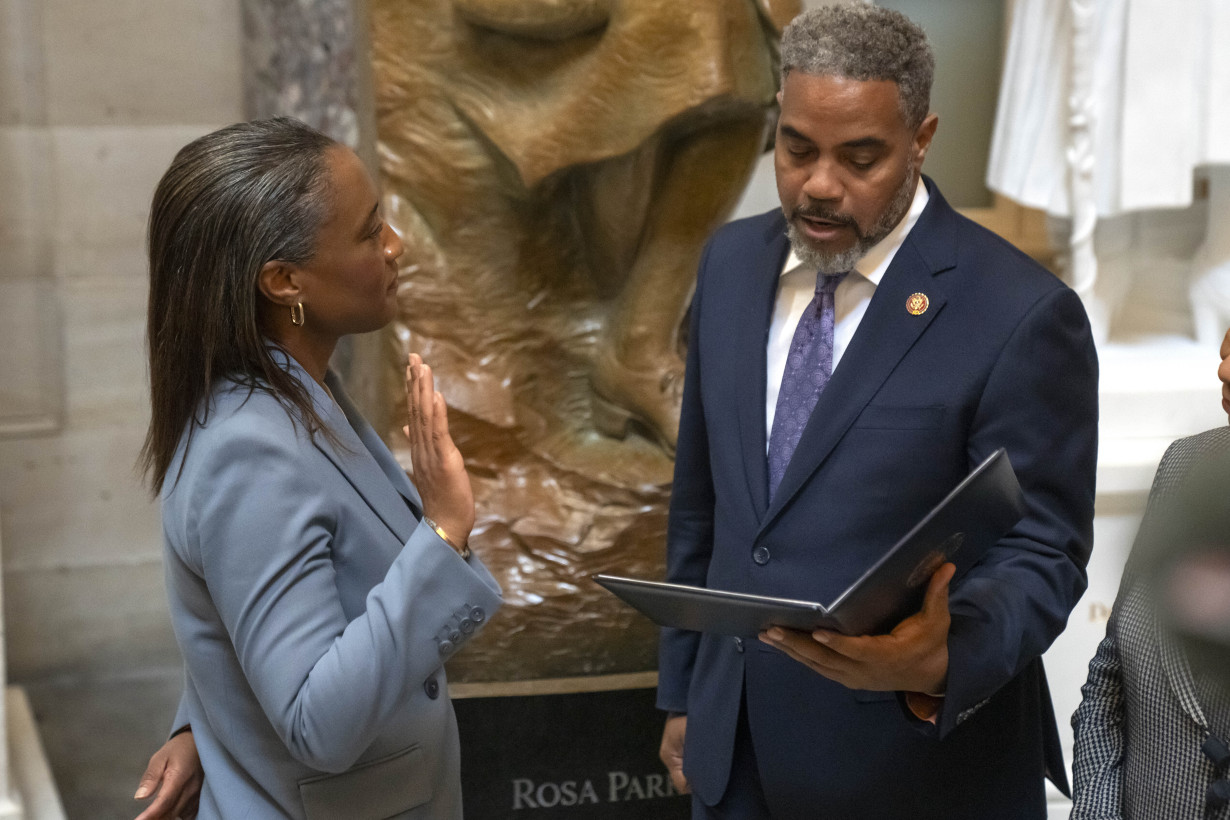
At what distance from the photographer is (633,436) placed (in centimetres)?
326

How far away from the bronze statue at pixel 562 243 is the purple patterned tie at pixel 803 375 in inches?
50.5

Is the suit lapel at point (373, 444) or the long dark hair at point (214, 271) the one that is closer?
the long dark hair at point (214, 271)

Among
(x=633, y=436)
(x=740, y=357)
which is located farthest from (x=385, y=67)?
(x=740, y=357)

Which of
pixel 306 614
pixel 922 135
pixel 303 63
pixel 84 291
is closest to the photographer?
pixel 306 614

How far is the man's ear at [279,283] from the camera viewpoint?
136 cm

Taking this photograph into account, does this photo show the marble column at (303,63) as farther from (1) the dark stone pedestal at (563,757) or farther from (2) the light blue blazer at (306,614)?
(2) the light blue blazer at (306,614)

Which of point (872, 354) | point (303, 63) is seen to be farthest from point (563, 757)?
point (303, 63)

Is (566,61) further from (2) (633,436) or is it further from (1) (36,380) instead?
(1) (36,380)

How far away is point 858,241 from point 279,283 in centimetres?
75

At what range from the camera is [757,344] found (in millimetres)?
1753

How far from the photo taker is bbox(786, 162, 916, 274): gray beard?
166cm

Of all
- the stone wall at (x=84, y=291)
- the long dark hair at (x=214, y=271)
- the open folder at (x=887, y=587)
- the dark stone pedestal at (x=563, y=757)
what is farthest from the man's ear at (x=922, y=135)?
the stone wall at (x=84, y=291)

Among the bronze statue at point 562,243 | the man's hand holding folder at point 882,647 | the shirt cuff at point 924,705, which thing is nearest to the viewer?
the man's hand holding folder at point 882,647

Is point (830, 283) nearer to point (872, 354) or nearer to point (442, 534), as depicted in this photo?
point (872, 354)
